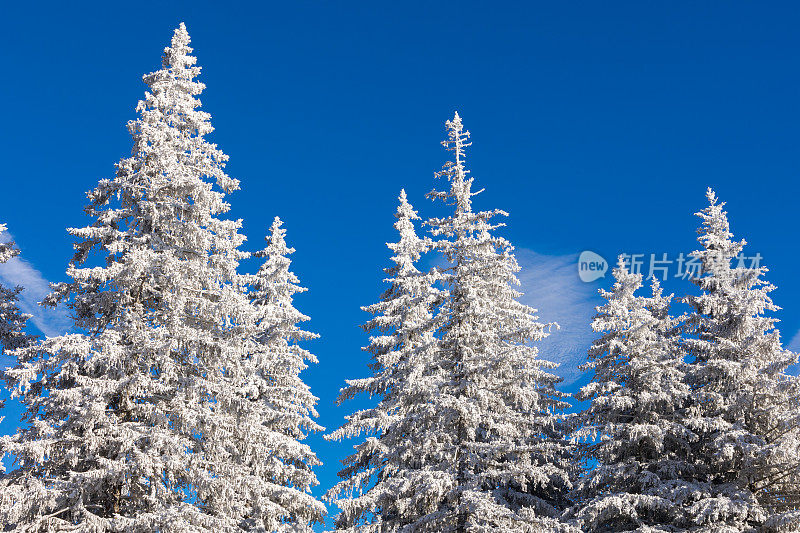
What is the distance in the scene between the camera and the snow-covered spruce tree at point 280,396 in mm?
20141

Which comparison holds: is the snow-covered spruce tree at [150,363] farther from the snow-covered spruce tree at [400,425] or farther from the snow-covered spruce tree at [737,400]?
the snow-covered spruce tree at [737,400]

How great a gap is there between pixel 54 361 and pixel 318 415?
11.2m

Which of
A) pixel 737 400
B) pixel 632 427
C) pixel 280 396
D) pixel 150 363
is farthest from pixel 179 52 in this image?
pixel 737 400

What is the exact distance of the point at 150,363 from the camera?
1532 cm

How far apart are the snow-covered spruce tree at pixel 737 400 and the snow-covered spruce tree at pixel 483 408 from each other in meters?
4.08

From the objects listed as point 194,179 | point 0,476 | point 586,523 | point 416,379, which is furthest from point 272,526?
point 194,179

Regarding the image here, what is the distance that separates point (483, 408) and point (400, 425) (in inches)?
104

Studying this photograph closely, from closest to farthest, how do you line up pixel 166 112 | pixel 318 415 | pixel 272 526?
pixel 166 112 < pixel 272 526 < pixel 318 415

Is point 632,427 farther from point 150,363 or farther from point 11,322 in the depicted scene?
point 11,322

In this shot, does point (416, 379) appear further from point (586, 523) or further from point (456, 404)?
point (586, 523)

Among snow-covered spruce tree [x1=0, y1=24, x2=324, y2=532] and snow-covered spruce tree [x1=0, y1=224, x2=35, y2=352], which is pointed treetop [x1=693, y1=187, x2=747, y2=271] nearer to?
snow-covered spruce tree [x1=0, y1=24, x2=324, y2=532]

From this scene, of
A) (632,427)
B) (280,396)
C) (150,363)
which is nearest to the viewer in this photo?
(150,363)

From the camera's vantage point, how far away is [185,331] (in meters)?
15.5

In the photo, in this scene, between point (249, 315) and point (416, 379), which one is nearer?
point (249, 315)
